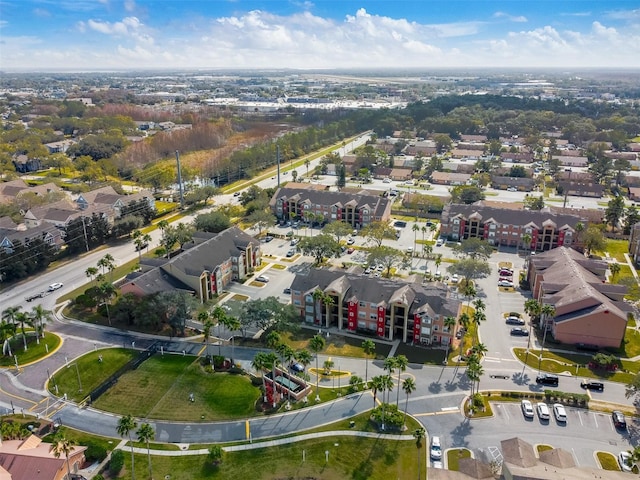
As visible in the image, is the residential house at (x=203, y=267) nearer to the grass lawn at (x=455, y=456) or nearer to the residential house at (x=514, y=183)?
the grass lawn at (x=455, y=456)

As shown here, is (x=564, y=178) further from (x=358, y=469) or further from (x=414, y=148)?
(x=358, y=469)

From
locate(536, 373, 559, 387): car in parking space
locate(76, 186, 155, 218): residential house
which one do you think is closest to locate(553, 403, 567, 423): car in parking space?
locate(536, 373, 559, 387): car in parking space

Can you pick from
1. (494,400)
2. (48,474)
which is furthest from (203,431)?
(494,400)

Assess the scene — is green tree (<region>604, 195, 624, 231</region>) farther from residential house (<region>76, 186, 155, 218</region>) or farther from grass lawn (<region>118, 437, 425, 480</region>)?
residential house (<region>76, 186, 155, 218</region>)

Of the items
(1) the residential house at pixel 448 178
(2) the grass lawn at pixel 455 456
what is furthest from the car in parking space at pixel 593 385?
(1) the residential house at pixel 448 178

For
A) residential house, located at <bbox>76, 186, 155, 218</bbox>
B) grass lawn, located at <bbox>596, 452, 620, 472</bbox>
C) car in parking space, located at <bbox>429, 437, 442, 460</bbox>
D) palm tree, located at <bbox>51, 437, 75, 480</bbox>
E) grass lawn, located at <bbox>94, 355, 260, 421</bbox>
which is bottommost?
grass lawn, located at <bbox>94, 355, 260, 421</bbox>

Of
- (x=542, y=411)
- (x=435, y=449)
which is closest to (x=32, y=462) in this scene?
(x=435, y=449)

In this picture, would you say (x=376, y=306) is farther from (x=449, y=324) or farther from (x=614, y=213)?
(x=614, y=213)

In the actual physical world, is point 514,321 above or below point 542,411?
above
